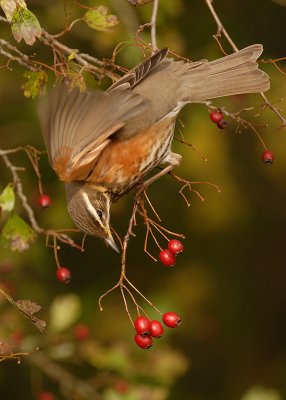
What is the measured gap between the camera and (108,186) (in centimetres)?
438

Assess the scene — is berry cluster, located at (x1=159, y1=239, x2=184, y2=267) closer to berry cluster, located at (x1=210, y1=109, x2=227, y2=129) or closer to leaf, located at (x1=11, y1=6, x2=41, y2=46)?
berry cluster, located at (x1=210, y1=109, x2=227, y2=129)

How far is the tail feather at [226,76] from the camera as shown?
452 centimetres

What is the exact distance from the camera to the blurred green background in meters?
5.92

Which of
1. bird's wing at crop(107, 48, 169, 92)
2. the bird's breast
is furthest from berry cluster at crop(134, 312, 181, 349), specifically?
bird's wing at crop(107, 48, 169, 92)

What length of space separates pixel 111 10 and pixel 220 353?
3.73m

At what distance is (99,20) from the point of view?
14.6 ft

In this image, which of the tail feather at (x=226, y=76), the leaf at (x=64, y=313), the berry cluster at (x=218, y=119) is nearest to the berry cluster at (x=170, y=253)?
the berry cluster at (x=218, y=119)

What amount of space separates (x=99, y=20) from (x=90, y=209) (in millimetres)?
972

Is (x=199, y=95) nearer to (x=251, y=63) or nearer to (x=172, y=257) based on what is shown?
(x=251, y=63)

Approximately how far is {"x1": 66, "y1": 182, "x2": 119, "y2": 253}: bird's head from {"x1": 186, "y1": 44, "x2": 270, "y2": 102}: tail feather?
2.47ft

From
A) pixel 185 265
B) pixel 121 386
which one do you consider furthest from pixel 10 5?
pixel 185 265

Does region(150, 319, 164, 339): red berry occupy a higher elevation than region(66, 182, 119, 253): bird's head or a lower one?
lower

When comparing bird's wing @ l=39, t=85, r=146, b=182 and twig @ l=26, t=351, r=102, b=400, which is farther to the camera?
twig @ l=26, t=351, r=102, b=400

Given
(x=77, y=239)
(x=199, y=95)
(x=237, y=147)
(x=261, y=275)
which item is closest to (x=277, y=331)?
(x=261, y=275)
